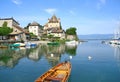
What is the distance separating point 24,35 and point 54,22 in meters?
41.7

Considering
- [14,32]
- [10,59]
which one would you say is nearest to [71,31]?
[14,32]

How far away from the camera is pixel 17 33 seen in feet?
301

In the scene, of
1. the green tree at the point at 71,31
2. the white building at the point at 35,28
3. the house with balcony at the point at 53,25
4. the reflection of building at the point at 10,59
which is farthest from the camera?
the green tree at the point at 71,31

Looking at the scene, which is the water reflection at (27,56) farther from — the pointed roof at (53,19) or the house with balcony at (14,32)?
the pointed roof at (53,19)

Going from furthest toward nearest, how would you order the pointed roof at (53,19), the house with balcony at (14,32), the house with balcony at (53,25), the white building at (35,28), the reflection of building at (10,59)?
the pointed roof at (53,19)
the house with balcony at (53,25)
the white building at (35,28)
the house with balcony at (14,32)
the reflection of building at (10,59)

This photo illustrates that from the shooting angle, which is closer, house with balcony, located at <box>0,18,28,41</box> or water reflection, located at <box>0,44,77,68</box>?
water reflection, located at <box>0,44,77,68</box>

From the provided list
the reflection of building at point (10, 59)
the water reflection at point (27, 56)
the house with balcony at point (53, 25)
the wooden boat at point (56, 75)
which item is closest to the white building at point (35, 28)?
the house with balcony at point (53, 25)

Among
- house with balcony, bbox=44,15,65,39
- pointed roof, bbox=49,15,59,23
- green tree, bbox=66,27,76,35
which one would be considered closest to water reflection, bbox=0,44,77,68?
house with balcony, bbox=44,15,65,39

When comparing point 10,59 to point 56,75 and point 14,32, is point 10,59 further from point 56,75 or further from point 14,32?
point 14,32

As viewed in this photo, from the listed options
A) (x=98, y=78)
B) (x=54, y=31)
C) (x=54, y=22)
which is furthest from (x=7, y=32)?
(x=98, y=78)

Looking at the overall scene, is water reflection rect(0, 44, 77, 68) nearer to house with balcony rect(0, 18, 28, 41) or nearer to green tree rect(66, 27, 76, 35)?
house with balcony rect(0, 18, 28, 41)

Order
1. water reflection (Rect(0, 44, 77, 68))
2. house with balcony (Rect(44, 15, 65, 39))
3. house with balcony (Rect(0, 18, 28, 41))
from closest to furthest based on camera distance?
water reflection (Rect(0, 44, 77, 68)) → house with balcony (Rect(0, 18, 28, 41)) → house with balcony (Rect(44, 15, 65, 39))

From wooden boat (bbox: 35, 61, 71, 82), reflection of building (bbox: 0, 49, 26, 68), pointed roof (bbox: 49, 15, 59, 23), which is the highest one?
pointed roof (bbox: 49, 15, 59, 23)

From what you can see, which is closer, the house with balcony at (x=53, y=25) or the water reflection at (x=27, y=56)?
the water reflection at (x=27, y=56)
